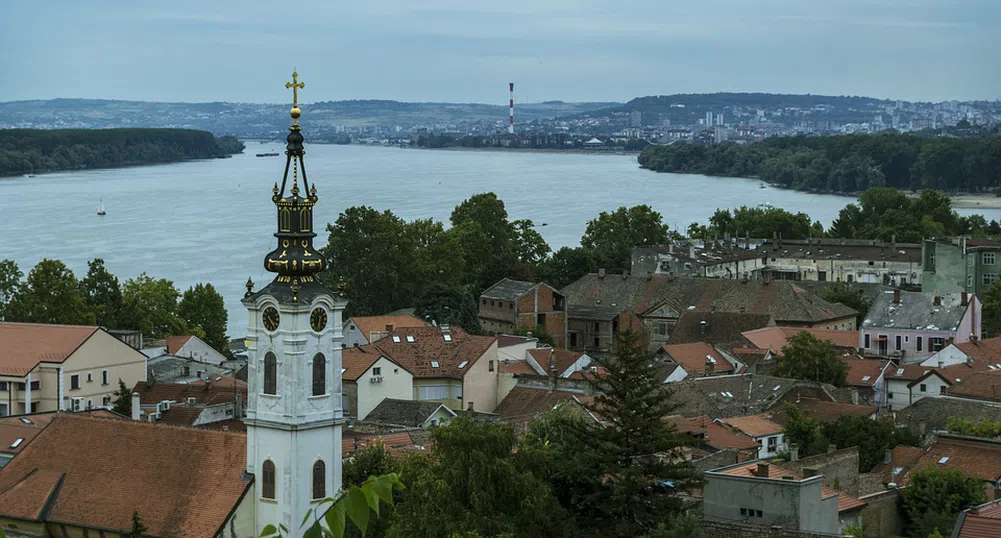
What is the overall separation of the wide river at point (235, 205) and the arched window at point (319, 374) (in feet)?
143

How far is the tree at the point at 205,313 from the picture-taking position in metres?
56.3

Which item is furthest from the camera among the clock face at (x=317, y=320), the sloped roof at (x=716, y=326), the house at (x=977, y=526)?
the sloped roof at (x=716, y=326)

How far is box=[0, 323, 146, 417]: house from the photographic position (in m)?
35.6

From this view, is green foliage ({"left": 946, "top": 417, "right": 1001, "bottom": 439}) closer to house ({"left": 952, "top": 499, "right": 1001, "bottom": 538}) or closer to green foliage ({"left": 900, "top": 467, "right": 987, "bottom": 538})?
green foliage ({"left": 900, "top": 467, "right": 987, "bottom": 538})

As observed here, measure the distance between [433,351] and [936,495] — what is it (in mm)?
15217

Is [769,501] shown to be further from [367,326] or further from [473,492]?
[367,326]

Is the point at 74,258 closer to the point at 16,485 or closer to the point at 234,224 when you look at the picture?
the point at 234,224

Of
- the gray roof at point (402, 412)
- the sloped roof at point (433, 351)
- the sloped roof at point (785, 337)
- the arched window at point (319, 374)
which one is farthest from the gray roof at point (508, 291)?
the arched window at point (319, 374)

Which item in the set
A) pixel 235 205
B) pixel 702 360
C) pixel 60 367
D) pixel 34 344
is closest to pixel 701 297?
pixel 702 360

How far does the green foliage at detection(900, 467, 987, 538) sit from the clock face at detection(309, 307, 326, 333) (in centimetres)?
1086

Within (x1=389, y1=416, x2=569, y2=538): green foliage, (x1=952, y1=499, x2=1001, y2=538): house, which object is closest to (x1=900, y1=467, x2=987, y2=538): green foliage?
(x1=389, y1=416, x2=569, y2=538): green foliage

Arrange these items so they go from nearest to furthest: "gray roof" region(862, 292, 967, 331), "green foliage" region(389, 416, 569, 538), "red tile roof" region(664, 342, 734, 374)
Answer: "green foliage" region(389, 416, 569, 538) → "red tile roof" region(664, 342, 734, 374) → "gray roof" region(862, 292, 967, 331)

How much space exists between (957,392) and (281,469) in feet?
78.0

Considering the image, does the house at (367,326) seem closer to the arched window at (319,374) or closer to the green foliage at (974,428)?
the green foliage at (974,428)
